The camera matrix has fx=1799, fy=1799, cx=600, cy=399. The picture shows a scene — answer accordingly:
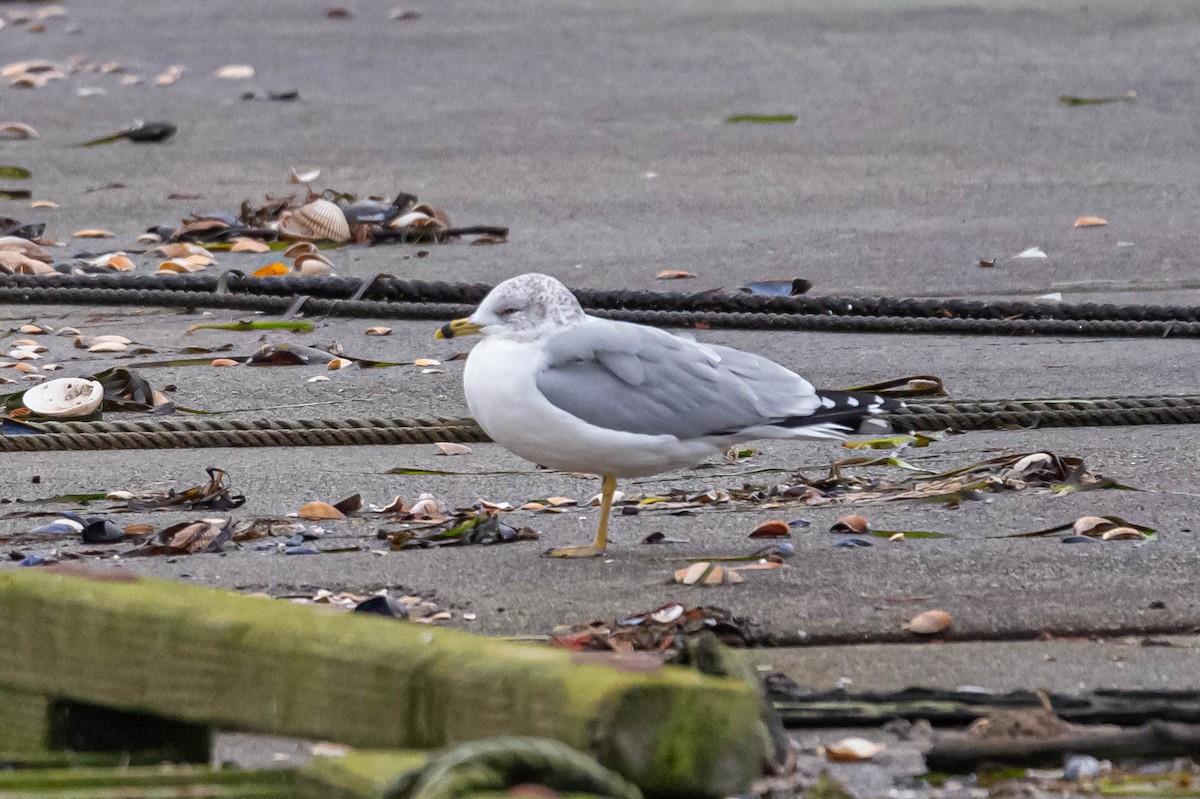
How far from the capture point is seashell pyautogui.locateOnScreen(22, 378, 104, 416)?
521 centimetres

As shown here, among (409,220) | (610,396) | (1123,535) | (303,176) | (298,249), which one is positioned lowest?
(1123,535)

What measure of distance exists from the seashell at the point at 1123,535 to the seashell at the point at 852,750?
1413 mm

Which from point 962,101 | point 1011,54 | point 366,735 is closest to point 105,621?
point 366,735

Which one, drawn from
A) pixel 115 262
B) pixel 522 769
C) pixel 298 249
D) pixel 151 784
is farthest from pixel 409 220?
pixel 522 769

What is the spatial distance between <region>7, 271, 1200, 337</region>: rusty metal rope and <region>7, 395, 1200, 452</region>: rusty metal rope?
1003mm

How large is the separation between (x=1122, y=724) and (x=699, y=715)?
40.3 inches

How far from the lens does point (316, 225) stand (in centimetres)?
801

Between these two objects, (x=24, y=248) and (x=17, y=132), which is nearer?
(x=24, y=248)

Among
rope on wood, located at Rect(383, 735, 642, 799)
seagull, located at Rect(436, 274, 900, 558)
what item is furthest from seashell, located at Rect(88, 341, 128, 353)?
rope on wood, located at Rect(383, 735, 642, 799)

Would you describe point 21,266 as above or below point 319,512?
above

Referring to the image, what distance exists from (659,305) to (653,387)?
7.44 ft

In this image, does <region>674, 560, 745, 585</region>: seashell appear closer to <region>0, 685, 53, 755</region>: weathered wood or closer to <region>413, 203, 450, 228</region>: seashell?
<region>0, 685, 53, 755</region>: weathered wood

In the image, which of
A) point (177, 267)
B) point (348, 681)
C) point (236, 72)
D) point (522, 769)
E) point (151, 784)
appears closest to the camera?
point (522, 769)

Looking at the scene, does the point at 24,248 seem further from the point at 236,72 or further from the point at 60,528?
the point at 236,72
